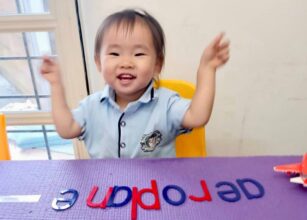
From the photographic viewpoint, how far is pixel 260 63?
123cm

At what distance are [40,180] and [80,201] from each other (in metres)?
0.12

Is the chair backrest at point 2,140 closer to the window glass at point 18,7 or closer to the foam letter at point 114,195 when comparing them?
the foam letter at point 114,195

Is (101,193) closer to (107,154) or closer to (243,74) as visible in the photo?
(107,154)

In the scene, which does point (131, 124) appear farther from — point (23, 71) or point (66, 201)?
point (23, 71)

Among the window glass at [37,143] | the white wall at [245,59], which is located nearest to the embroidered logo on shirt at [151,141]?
the white wall at [245,59]

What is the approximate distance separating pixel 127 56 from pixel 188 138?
33 cm

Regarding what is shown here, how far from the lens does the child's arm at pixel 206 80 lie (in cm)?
65

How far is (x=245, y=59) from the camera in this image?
4.01ft

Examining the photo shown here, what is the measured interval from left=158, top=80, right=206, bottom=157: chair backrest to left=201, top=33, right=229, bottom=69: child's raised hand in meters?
0.23

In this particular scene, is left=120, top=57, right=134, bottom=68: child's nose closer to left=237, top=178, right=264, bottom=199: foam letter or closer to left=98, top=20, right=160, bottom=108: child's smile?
left=98, top=20, right=160, bottom=108: child's smile

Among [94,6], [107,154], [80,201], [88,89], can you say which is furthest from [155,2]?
[80,201]

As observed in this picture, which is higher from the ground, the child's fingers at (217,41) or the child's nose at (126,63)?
the child's fingers at (217,41)

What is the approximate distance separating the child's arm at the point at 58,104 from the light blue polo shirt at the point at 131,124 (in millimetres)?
40

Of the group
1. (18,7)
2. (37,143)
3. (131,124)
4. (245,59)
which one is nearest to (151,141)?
(131,124)
